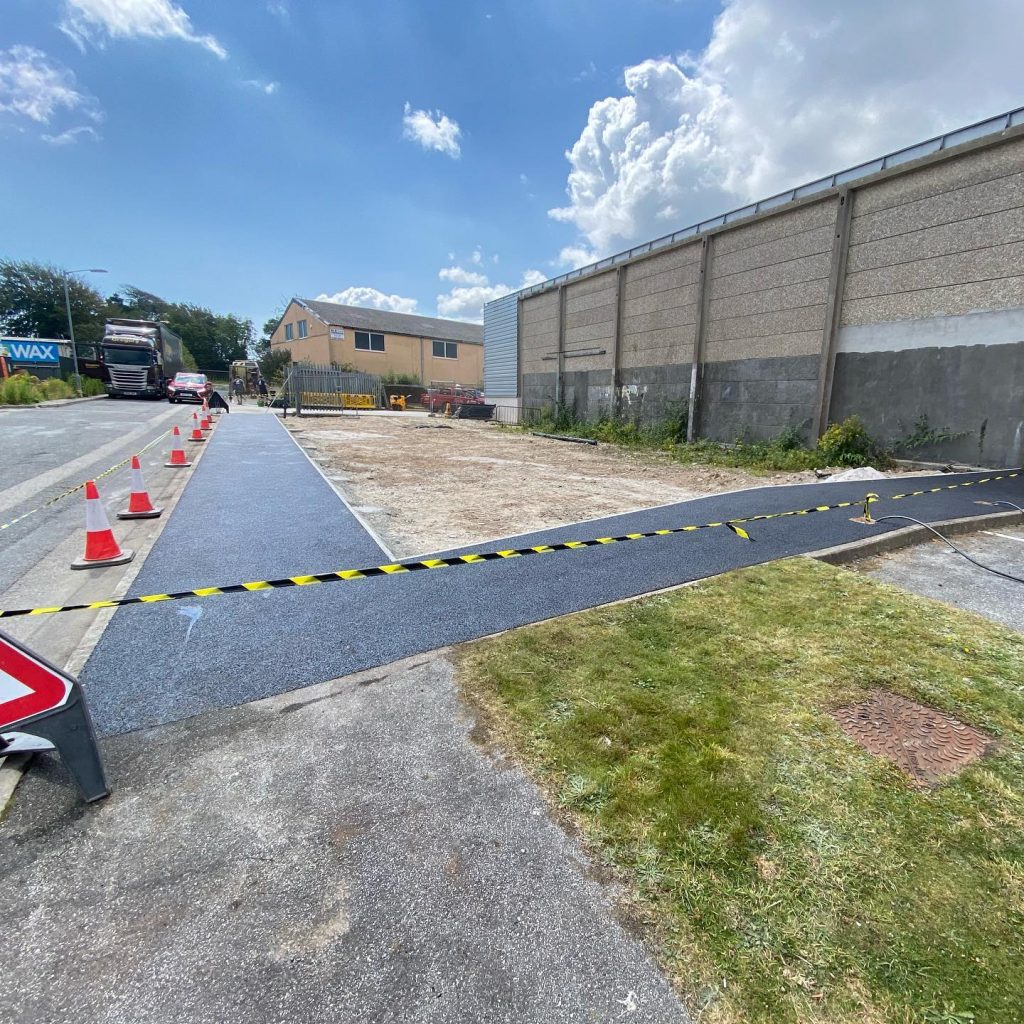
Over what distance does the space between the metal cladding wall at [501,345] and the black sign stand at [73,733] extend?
2660cm

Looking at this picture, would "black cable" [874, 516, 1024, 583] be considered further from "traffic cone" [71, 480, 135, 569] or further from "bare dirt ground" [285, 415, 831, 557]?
"traffic cone" [71, 480, 135, 569]

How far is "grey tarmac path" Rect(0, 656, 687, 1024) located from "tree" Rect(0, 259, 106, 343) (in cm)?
6929

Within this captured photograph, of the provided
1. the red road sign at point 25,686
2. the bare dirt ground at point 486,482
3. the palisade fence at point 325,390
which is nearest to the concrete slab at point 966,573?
the bare dirt ground at point 486,482

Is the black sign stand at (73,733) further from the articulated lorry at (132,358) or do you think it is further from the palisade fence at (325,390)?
the articulated lorry at (132,358)

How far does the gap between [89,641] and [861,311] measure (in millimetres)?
15539

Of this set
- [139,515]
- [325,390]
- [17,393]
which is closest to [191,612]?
[139,515]

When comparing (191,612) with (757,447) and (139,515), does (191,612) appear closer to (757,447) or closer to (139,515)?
(139,515)

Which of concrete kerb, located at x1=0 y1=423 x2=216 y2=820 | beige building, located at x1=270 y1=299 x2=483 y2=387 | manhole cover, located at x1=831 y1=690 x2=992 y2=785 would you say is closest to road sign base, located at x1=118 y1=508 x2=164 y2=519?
concrete kerb, located at x1=0 y1=423 x2=216 y2=820

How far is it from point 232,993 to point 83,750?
4.18 ft

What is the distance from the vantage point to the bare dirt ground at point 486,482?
689cm

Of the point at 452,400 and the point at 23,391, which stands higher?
the point at 452,400

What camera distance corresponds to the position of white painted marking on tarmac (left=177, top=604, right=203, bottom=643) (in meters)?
3.81

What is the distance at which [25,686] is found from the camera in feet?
6.77

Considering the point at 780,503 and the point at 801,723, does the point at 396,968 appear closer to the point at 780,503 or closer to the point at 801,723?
the point at 801,723
